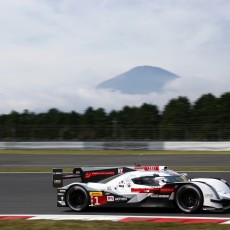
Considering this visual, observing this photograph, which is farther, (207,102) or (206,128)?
(207,102)

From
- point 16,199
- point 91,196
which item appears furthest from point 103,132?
point 91,196

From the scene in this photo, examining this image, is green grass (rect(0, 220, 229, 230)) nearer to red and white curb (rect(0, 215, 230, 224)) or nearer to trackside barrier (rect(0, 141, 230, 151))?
A: red and white curb (rect(0, 215, 230, 224))

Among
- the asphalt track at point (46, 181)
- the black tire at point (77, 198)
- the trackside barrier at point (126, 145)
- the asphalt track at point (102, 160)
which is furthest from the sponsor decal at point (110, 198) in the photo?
the trackside barrier at point (126, 145)

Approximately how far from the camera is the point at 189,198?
1007 cm

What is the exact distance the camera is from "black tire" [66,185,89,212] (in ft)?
35.4

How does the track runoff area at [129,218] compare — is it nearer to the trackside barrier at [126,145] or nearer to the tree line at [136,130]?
the trackside barrier at [126,145]

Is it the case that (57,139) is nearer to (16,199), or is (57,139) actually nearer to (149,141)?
(149,141)

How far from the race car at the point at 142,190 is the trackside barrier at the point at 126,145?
23.9 m

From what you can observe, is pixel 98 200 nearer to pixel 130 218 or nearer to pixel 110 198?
pixel 110 198

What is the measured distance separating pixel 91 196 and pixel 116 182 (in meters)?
A: 0.53

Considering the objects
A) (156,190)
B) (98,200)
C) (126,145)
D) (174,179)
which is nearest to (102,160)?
(126,145)

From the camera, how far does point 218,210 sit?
998 cm

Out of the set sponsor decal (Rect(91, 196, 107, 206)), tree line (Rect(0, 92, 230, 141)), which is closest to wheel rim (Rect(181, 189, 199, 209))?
sponsor decal (Rect(91, 196, 107, 206))

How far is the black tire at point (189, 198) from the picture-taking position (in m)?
9.88
